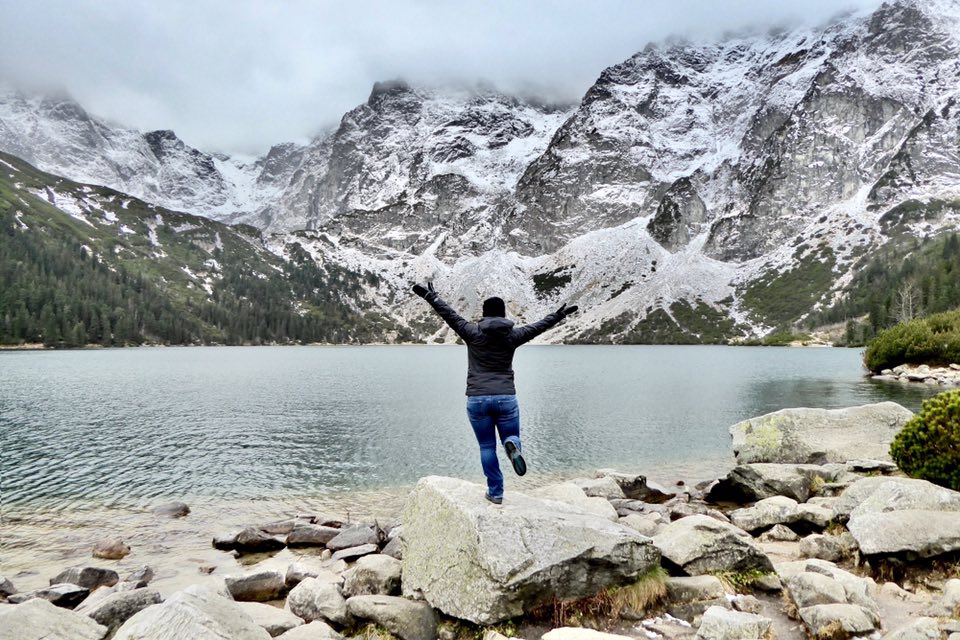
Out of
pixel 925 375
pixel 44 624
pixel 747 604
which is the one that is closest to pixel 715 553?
pixel 747 604

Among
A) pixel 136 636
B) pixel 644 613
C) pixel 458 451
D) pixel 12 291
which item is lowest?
pixel 458 451

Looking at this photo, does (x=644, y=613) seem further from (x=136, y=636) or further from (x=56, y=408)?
(x=56, y=408)

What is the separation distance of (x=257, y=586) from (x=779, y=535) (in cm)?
1381

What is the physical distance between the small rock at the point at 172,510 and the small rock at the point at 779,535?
2154 centimetres

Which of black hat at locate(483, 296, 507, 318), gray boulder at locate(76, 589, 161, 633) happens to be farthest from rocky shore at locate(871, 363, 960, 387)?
gray boulder at locate(76, 589, 161, 633)

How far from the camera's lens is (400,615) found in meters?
10.2

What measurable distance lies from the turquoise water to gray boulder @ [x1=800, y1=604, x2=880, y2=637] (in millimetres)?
20713

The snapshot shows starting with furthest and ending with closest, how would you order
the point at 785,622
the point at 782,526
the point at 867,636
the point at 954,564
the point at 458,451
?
the point at 458,451
the point at 782,526
the point at 954,564
the point at 785,622
the point at 867,636

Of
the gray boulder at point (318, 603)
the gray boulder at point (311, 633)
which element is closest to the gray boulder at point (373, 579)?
the gray boulder at point (318, 603)

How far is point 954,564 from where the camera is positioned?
34.1ft

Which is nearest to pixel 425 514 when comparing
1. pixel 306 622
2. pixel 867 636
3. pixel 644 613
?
pixel 306 622

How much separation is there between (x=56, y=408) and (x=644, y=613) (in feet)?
194

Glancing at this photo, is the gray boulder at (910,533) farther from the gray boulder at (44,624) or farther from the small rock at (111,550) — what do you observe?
the small rock at (111,550)

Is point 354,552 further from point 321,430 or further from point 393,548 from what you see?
point 321,430
